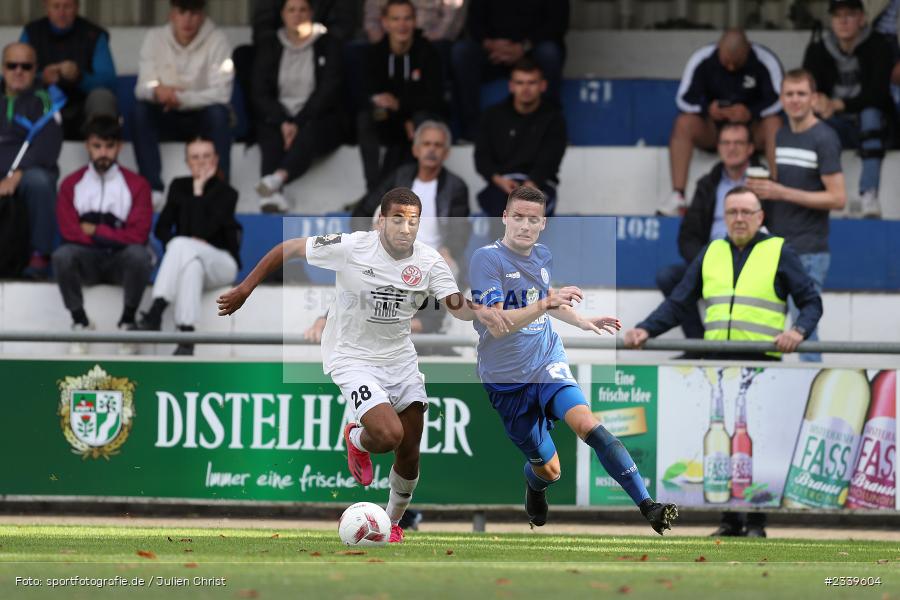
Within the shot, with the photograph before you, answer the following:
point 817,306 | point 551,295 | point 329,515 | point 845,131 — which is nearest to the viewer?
point 551,295

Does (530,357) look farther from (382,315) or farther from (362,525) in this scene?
(362,525)

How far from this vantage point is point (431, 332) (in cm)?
1252

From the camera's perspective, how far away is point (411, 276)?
920 cm

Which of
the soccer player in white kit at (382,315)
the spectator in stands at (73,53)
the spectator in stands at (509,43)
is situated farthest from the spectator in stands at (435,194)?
the soccer player in white kit at (382,315)

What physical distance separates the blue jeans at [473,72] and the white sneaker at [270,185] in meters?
1.94

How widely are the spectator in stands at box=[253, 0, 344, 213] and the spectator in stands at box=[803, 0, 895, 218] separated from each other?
4.47 m

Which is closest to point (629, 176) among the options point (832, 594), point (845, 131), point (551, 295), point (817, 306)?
point (845, 131)

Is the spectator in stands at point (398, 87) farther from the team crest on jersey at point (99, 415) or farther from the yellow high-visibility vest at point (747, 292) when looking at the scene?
the yellow high-visibility vest at point (747, 292)

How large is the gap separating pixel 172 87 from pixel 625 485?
7333mm

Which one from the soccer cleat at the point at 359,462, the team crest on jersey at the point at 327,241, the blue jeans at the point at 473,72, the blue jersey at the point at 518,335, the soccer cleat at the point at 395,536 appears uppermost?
the blue jeans at the point at 473,72

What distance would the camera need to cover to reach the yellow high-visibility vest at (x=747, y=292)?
11.2 metres

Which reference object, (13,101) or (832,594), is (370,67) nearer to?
(13,101)

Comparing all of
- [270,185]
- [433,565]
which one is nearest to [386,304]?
[433,565]

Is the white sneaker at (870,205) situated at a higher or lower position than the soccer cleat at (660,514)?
higher
